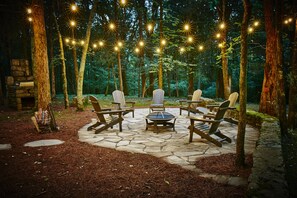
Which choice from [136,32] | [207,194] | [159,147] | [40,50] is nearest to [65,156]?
[159,147]

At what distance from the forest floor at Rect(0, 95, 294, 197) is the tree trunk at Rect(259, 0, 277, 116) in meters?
4.14

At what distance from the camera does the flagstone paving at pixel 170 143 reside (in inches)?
166

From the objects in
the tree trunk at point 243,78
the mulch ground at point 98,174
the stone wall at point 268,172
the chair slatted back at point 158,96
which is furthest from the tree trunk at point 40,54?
the stone wall at point 268,172

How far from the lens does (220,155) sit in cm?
441

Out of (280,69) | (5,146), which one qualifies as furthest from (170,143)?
(5,146)

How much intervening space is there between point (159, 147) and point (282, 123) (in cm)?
354

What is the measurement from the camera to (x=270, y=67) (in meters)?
7.14

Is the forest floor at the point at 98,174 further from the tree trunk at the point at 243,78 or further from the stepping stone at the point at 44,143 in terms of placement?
the tree trunk at the point at 243,78

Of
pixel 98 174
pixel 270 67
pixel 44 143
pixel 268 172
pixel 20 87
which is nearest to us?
pixel 268 172

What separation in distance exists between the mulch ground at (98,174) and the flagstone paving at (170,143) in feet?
0.79

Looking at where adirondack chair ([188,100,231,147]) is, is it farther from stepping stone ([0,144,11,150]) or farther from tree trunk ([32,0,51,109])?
tree trunk ([32,0,51,109])

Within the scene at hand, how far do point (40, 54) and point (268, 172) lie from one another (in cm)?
758

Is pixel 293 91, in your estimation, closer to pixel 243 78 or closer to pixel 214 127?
pixel 214 127

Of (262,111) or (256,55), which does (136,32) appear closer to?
(256,55)
